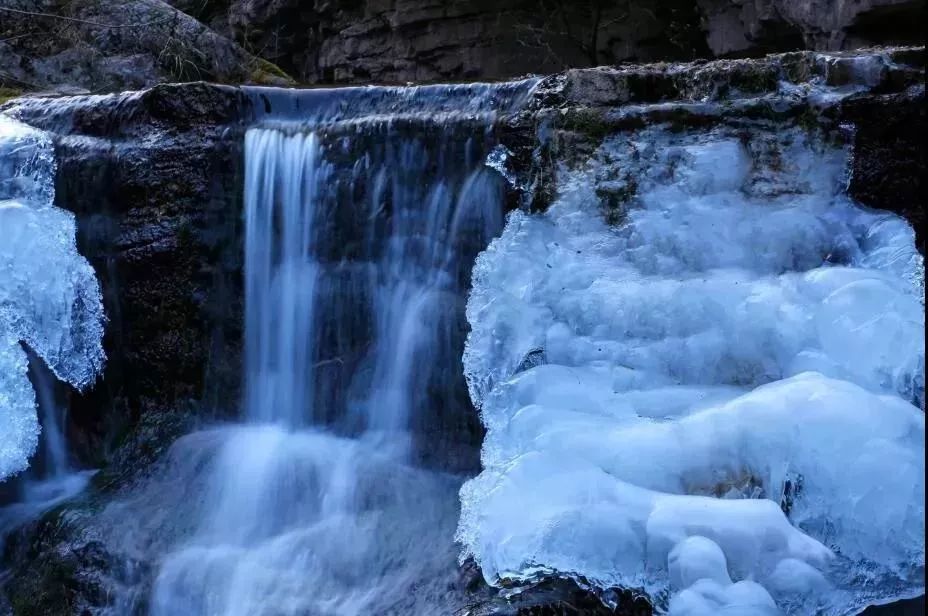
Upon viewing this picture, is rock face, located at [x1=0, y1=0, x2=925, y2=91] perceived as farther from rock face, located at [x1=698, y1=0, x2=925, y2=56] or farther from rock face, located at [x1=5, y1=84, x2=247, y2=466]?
rock face, located at [x1=5, y1=84, x2=247, y2=466]

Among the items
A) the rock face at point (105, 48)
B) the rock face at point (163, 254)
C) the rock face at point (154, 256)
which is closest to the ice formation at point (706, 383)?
the rock face at point (154, 256)

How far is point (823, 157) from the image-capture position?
3750 mm

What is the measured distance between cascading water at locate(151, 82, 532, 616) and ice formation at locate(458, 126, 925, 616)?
56 centimetres

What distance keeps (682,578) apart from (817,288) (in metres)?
1.25

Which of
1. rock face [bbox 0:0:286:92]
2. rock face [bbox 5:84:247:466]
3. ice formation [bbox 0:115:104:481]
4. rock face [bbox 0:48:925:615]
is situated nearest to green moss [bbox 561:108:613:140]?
rock face [bbox 0:48:925:615]

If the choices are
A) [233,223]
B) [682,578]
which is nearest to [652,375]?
[682,578]

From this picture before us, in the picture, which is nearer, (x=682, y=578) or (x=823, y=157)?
(x=682, y=578)

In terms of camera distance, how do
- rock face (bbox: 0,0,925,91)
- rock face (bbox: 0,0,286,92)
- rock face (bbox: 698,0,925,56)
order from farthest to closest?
1. rock face (bbox: 0,0,286,92)
2. rock face (bbox: 0,0,925,91)
3. rock face (bbox: 698,0,925,56)

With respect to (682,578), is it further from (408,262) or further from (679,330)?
(408,262)

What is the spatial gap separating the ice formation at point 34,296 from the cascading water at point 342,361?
2.78 ft

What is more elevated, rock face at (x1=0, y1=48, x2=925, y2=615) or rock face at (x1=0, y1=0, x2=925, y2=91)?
rock face at (x1=0, y1=0, x2=925, y2=91)

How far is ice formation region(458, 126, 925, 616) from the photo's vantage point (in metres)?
2.75

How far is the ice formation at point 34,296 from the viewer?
191 inches

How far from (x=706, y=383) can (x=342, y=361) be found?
77.1 inches
